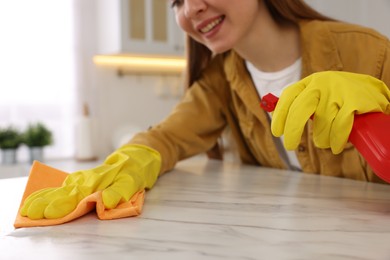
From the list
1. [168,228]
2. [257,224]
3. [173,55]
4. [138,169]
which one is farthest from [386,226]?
[173,55]

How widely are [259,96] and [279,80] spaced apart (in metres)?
0.07

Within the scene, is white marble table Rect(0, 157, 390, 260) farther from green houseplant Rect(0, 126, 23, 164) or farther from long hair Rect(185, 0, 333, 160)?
green houseplant Rect(0, 126, 23, 164)

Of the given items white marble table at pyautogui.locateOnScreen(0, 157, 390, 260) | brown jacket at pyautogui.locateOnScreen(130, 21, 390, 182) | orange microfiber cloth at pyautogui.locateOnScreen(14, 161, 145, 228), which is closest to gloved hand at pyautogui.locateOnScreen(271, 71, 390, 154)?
white marble table at pyautogui.locateOnScreen(0, 157, 390, 260)

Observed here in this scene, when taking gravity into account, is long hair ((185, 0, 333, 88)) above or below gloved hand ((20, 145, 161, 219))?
above

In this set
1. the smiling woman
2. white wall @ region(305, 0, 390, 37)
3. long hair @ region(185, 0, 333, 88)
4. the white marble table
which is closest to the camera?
the white marble table

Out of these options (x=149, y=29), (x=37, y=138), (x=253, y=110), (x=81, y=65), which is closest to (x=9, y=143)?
(x=37, y=138)

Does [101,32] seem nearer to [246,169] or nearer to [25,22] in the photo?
[25,22]

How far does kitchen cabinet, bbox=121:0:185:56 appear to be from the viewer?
2.19m

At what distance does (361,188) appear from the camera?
2.48ft

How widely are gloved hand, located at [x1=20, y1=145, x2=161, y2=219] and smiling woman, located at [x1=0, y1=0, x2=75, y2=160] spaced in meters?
1.55

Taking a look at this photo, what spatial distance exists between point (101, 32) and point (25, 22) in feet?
1.33

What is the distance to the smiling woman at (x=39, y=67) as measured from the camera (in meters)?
2.12

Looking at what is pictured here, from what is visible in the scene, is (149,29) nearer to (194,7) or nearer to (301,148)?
(194,7)

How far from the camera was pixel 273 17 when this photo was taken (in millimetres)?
1084
